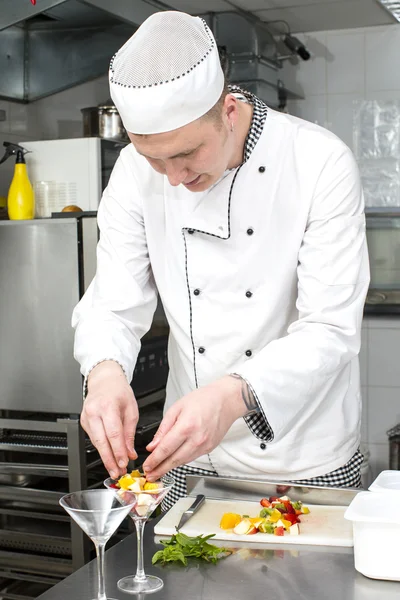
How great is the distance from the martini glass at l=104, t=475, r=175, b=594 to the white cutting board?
0.20 metres

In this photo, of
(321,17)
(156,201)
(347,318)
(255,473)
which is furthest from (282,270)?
(321,17)

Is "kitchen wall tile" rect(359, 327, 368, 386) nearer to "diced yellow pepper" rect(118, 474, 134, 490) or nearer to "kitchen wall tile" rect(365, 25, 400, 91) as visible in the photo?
"kitchen wall tile" rect(365, 25, 400, 91)

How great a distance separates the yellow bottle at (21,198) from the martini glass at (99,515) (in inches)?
73.5

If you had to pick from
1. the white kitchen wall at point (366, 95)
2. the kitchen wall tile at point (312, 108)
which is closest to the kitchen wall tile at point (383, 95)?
the white kitchen wall at point (366, 95)

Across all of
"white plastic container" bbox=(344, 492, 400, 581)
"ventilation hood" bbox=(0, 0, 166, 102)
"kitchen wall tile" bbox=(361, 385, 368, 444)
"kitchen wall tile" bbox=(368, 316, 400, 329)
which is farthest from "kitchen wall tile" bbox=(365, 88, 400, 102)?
→ "white plastic container" bbox=(344, 492, 400, 581)

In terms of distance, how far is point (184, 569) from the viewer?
1.45m

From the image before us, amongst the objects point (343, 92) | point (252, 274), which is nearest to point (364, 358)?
point (343, 92)

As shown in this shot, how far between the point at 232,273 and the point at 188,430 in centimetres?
53

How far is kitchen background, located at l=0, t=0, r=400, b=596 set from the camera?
3.84 m

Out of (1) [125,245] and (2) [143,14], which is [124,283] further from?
(2) [143,14]

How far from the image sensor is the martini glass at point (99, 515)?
131 centimetres

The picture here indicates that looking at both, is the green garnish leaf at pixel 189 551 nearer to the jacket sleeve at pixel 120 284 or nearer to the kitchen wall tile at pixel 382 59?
the jacket sleeve at pixel 120 284

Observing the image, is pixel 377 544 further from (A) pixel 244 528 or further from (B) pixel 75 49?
(B) pixel 75 49

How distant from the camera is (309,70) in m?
4.34
